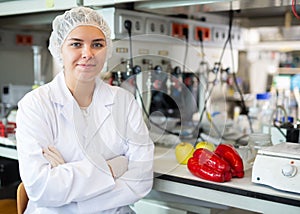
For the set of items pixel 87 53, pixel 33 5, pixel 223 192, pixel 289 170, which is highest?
pixel 33 5

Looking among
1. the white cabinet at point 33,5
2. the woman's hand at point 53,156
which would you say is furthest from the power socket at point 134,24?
the woman's hand at point 53,156

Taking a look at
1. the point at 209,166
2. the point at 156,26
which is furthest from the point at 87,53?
the point at 156,26

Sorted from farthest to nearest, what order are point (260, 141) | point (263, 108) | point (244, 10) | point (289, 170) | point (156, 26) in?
point (244, 10) < point (263, 108) < point (156, 26) < point (260, 141) < point (289, 170)

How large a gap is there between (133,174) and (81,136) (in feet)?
0.82

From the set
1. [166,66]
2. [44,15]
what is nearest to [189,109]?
[166,66]

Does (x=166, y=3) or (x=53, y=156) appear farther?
(x=166, y=3)

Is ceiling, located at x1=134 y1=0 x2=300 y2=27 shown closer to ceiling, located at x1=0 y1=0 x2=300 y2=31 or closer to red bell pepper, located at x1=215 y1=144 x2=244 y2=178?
ceiling, located at x1=0 y1=0 x2=300 y2=31

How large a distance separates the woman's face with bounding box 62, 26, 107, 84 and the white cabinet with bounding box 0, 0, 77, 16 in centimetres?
52

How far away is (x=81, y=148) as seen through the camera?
148 centimetres

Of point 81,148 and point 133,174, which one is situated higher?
point 81,148

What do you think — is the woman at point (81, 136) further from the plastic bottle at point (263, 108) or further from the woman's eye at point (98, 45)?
the plastic bottle at point (263, 108)

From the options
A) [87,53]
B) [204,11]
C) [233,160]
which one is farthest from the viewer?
[204,11]

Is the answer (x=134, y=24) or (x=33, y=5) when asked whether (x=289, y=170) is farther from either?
(x=33, y=5)

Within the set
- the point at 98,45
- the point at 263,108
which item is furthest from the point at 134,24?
the point at 263,108
